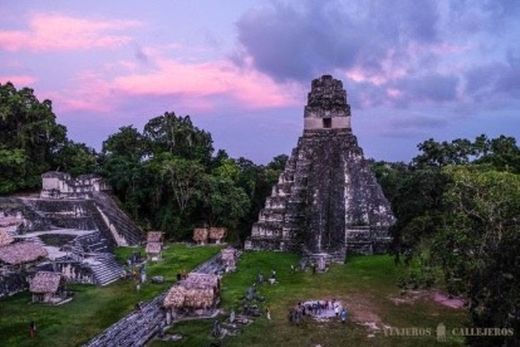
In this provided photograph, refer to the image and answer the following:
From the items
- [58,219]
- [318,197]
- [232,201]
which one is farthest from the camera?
[232,201]

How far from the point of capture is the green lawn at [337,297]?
17.8 metres

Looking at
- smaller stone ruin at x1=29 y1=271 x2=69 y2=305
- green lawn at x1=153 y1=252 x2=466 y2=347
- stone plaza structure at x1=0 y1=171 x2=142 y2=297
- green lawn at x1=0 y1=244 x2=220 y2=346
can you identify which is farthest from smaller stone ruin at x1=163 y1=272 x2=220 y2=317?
stone plaza structure at x1=0 y1=171 x2=142 y2=297

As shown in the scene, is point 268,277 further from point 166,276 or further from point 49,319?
point 49,319

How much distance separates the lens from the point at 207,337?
59.8 feet

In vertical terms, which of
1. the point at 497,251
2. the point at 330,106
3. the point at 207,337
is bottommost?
the point at 207,337

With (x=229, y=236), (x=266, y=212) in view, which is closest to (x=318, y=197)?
(x=266, y=212)

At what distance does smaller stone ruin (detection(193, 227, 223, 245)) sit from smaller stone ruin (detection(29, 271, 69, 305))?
50.6 feet

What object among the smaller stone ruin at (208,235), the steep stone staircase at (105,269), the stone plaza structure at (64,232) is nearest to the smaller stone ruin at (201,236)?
the smaller stone ruin at (208,235)

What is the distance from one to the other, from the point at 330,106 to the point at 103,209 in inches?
695

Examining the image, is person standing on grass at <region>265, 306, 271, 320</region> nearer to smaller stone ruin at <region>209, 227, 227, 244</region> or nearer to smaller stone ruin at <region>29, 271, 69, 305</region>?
smaller stone ruin at <region>29, 271, 69, 305</region>

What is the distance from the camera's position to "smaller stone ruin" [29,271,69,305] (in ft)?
73.7

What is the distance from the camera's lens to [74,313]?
21.1 meters

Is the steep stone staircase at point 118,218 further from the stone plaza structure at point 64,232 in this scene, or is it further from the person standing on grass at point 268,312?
the person standing on grass at point 268,312

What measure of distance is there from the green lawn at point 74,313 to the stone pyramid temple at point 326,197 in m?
8.21
